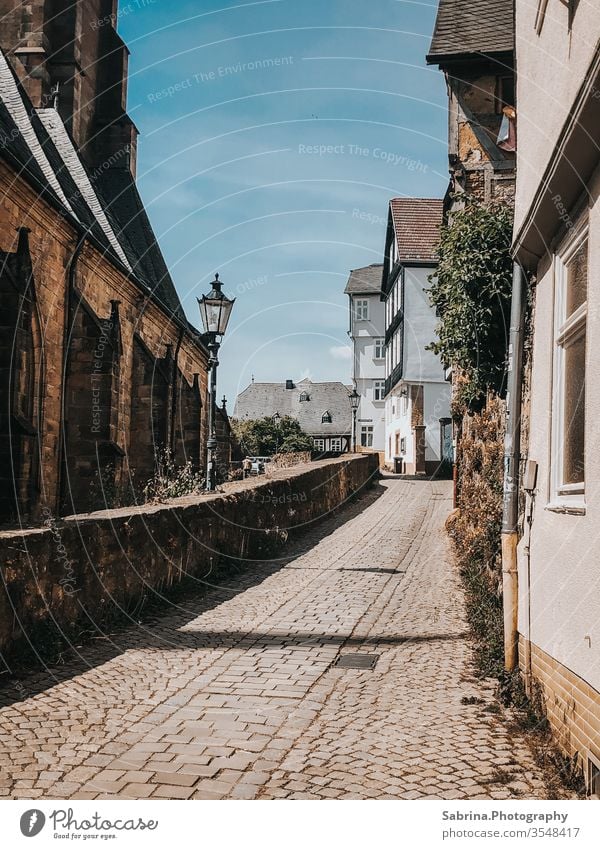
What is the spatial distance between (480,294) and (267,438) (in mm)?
32218

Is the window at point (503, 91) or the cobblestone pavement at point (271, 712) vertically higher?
the window at point (503, 91)

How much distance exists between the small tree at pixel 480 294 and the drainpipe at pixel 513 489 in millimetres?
2100

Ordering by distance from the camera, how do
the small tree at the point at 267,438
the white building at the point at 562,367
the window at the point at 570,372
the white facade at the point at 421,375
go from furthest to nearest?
1. the small tree at the point at 267,438
2. the white facade at the point at 421,375
3. the window at the point at 570,372
4. the white building at the point at 562,367

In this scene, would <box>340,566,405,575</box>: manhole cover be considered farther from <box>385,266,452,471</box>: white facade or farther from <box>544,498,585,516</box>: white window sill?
<box>385,266,452,471</box>: white facade

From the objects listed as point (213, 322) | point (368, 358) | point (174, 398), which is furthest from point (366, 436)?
point (213, 322)

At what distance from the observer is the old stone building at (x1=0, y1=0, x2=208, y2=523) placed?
1320 centimetres

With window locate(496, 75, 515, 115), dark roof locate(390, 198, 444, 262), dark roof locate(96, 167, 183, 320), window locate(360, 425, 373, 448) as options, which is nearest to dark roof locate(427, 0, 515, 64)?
window locate(496, 75, 515, 115)

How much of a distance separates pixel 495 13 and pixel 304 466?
895 centimetres

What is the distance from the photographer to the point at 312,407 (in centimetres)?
5422

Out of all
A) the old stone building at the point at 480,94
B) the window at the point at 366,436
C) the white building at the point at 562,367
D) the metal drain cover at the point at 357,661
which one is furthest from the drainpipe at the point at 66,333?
the window at the point at 366,436

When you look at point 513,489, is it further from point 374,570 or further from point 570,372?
point 374,570

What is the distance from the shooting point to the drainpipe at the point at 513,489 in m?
5.78

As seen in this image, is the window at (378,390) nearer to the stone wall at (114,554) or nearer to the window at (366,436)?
the window at (366,436)
